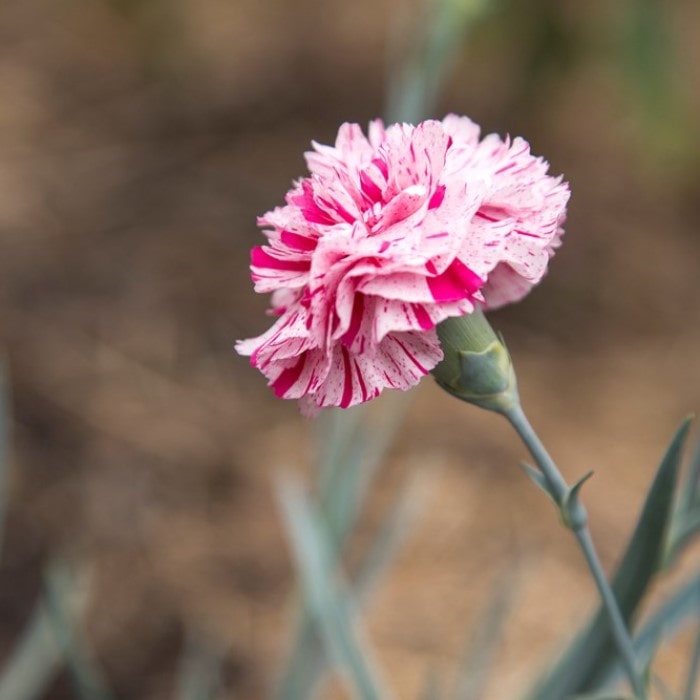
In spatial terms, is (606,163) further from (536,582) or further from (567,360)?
(536,582)

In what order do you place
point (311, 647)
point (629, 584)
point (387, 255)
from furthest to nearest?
1. point (311, 647)
2. point (629, 584)
3. point (387, 255)

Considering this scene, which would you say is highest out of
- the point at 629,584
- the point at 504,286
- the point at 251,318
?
the point at 251,318

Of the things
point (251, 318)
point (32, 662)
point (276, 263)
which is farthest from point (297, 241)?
point (251, 318)

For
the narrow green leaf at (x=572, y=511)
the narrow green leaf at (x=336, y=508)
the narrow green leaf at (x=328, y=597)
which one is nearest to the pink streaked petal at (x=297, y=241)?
the narrow green leaf at (x=572, y=511)

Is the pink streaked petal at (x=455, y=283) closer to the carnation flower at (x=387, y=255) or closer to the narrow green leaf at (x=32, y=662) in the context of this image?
the carnation flower at (x=387, y=255)

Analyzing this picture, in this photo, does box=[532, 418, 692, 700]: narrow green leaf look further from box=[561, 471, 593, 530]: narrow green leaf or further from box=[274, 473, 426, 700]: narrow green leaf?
box=[274, 473, 426, 700]: narrow green leaf

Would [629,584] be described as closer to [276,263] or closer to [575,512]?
[575,512]
